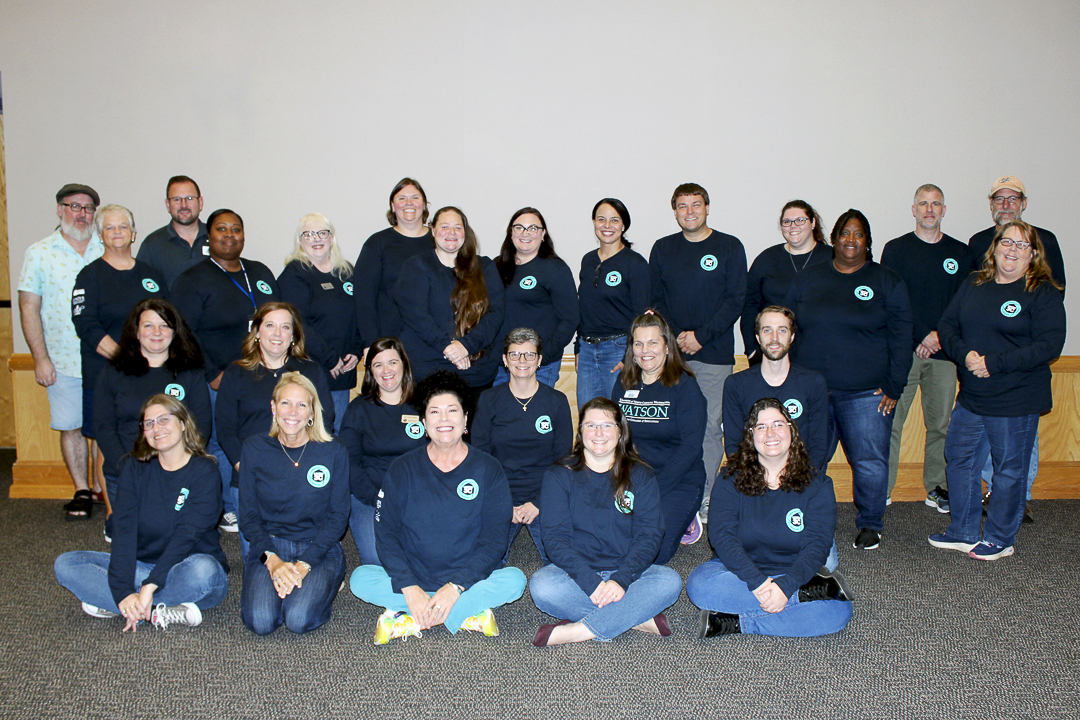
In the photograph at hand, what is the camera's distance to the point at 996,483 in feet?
11.4

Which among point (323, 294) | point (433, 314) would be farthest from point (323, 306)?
point (433, 314)

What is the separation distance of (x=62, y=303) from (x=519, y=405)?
8.11 feet

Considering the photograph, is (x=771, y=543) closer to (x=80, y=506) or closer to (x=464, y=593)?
Result: (x=464, y=593)

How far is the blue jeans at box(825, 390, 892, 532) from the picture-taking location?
3.58 meters

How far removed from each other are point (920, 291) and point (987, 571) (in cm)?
144

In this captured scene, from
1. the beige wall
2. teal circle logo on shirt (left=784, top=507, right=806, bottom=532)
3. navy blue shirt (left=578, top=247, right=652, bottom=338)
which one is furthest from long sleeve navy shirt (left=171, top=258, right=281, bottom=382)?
teal circle logo on shirt (left=784, top=507, right=806, bottom=532)

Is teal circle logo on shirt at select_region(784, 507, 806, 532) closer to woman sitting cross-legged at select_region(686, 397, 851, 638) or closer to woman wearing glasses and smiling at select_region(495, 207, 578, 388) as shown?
woman sitting cross-legged at select_region(686, 397, 851, 638)

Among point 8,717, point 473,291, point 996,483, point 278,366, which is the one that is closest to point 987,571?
point 996,483

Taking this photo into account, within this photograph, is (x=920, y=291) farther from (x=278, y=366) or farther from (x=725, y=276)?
(x=278, y=366)

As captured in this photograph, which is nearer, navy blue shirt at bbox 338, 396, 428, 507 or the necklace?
the necklace

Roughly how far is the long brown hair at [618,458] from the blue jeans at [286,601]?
972 mm

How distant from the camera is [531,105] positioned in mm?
4461

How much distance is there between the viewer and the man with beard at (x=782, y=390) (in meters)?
3.26

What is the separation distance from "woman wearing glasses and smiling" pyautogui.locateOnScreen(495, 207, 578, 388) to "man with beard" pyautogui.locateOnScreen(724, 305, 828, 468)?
83 centimetres
